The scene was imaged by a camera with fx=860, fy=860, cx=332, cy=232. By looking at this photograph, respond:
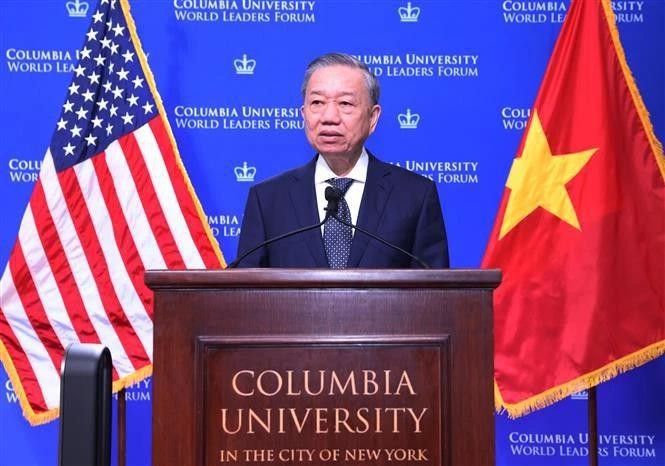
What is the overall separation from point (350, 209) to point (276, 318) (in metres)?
0.94

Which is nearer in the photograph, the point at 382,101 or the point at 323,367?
the point at 323,367

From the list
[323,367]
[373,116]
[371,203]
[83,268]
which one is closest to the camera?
[323,367]

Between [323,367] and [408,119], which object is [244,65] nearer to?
[408,119]

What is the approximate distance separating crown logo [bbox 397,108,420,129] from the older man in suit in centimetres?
128

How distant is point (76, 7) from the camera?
371 cm

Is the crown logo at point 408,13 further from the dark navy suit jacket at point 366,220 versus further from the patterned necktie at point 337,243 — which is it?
the patterned necktie at point 337,243

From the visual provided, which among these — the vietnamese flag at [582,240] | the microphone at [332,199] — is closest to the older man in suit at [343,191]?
the microphone at [332,199]

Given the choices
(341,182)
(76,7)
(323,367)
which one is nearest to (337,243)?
(341,182)

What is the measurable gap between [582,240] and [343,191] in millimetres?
1206

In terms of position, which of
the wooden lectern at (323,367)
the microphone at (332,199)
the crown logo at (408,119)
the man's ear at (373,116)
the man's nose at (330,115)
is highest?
the crown logo at (408,119)

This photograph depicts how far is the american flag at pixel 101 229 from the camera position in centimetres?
332

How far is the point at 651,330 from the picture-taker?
3.08 metres

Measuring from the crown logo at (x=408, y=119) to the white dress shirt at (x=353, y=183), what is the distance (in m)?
1.31

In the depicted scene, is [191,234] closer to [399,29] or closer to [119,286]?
[119,286]
